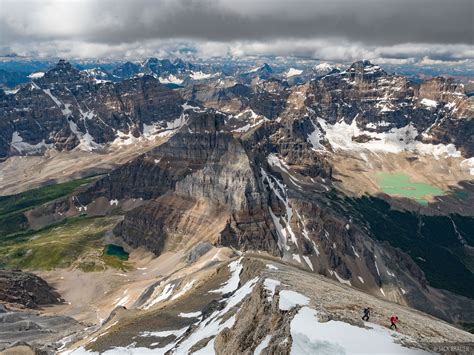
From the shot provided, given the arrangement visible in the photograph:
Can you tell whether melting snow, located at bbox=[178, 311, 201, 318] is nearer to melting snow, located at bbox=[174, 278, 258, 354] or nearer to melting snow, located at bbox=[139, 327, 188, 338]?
melting snow, located at bbox=[139, 327, 188, 338]

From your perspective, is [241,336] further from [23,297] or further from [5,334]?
[23,297]

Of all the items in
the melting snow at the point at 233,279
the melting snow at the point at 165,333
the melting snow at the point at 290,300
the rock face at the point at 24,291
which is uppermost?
the melting snow at the point at 290,300

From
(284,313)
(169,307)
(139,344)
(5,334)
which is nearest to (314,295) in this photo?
(284,313)

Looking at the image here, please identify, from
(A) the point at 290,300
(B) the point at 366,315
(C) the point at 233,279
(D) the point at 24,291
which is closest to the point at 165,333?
(C) the point at 233,279

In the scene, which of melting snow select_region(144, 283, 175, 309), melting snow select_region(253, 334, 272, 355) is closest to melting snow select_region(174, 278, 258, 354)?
melting snow select_region(253, 334, 272, 355)

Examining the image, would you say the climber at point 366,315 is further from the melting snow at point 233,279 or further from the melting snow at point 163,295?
the melting snow at point 163,295

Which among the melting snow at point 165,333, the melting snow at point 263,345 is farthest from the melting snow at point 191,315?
the melting snow at point 263,345

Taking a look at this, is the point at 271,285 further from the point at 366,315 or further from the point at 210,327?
the point at 366,315

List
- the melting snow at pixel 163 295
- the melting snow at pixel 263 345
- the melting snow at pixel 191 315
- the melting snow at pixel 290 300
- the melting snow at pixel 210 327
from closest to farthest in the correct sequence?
the melting snow at pixel 263 345 < the melting snow at pixel 290 300 < the melting snow at pixel 210 327 < the melting snow at pixel 191 315 < the melting snow at pixel 163 295
